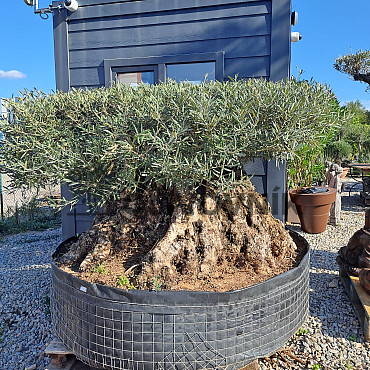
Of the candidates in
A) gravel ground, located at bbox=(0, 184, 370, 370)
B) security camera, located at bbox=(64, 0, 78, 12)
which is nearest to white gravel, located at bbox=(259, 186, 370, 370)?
gravel ground, located at bbox=(0, 184, 370, 370)

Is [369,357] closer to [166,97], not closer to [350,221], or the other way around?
[166,97]

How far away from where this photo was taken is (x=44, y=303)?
3.02 metres

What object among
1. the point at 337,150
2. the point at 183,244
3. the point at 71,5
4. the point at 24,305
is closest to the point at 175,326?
the point at 183,244

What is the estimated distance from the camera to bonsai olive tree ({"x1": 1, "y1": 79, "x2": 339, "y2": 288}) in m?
1.71

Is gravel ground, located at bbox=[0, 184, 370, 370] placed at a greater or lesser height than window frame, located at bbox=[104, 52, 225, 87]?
lesser

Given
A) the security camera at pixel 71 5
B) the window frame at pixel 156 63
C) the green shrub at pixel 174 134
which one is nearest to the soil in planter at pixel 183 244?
the green shrub at pixel 174 134

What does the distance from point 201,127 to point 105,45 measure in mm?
3140

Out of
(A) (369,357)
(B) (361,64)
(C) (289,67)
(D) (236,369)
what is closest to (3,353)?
(D) (236,369)

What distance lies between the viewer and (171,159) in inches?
65.1

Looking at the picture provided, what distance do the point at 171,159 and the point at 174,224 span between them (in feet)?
2.18

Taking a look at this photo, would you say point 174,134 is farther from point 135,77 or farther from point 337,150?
point 337,150

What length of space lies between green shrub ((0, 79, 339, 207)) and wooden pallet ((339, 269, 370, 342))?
4.60 ft

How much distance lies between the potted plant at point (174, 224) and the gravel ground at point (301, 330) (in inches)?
11.4

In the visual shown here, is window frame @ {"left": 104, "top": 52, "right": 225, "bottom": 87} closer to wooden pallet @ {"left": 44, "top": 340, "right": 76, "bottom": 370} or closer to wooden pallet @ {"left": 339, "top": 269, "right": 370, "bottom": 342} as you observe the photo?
wooden pallet @ {"left": 339, "top": 269, "right": 370, "bottom": 342}
